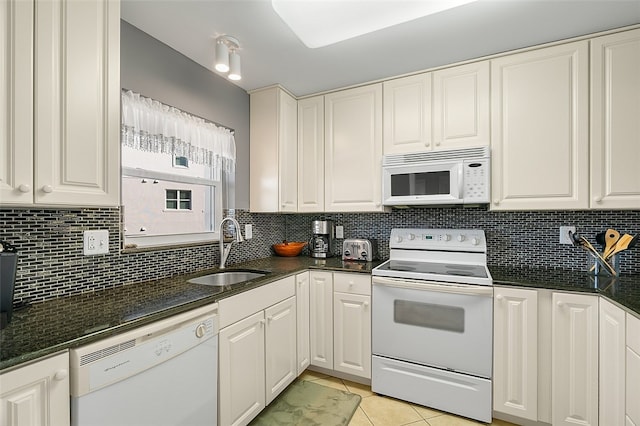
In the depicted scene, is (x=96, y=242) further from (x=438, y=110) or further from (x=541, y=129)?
(x=541, y=129)

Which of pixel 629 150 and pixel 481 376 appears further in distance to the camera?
pixel 481 376

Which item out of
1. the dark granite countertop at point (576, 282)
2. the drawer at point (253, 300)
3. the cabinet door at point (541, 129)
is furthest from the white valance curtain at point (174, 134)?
the dark granite countertop at point (576, 282)

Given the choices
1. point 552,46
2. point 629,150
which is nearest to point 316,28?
point 552,46

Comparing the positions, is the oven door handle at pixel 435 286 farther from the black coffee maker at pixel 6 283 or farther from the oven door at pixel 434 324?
the black coffee maker at pixel 6 283

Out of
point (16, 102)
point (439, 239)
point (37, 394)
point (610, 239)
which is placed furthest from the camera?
point (439, 239)

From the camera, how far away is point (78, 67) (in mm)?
1143

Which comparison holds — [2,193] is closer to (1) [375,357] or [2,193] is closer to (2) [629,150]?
(1) [375,357]

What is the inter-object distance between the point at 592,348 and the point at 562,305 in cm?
24

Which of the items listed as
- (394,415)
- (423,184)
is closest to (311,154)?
(423,184)

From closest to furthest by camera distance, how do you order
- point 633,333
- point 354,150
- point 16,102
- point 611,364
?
point 16,102
point 633,333
point 611,364
point 354,150

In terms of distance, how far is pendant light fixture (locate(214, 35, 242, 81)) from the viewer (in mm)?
1717

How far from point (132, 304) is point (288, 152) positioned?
5.39ft

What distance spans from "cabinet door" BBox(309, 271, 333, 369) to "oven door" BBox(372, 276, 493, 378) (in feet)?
1.13

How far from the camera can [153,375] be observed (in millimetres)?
1162
